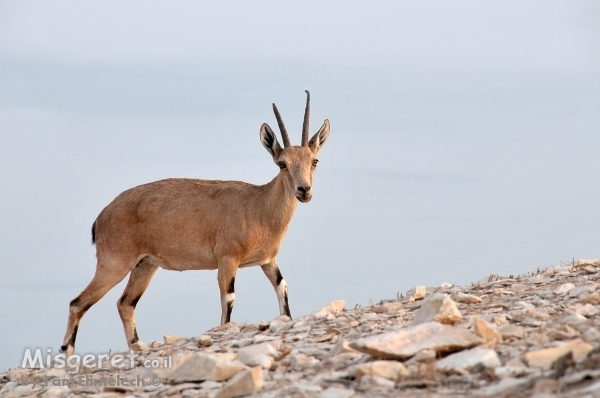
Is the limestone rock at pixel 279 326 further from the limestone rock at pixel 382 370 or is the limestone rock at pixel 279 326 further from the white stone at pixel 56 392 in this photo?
the limestone rock at pixel 382 370

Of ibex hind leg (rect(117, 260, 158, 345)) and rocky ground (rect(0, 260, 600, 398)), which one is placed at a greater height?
ibex hind leg (rect(117, 260, 158, 345))

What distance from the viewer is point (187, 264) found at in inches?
587

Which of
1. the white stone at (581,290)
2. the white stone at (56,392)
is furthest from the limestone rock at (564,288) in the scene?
the white stone at (56,392)

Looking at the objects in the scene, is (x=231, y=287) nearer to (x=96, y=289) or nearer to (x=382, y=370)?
(x=96, y=289)

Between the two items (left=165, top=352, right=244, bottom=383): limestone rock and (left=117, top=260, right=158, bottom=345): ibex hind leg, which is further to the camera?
(left=117, top=260, right=158, bottom=345): ibex hind leg

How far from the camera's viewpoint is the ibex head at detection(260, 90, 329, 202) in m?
13.6

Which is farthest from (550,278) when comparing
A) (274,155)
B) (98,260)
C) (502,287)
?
(98,260)

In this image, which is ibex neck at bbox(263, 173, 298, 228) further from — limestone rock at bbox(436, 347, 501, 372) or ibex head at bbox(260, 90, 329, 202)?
limestone rock at bbox(436, 347, 501, 372)

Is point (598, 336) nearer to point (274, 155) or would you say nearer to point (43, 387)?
point (43, 387)

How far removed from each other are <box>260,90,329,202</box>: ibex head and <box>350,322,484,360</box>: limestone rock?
6.05m

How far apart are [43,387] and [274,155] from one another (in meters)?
5.76

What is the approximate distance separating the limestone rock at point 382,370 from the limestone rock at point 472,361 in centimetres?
32

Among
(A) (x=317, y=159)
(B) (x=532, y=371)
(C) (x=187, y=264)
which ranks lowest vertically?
(B) (x=532, y=371)

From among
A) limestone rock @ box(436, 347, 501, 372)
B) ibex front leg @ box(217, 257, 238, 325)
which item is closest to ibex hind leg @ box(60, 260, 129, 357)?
ibex front leg @ box(217, 257, 238, 325)
